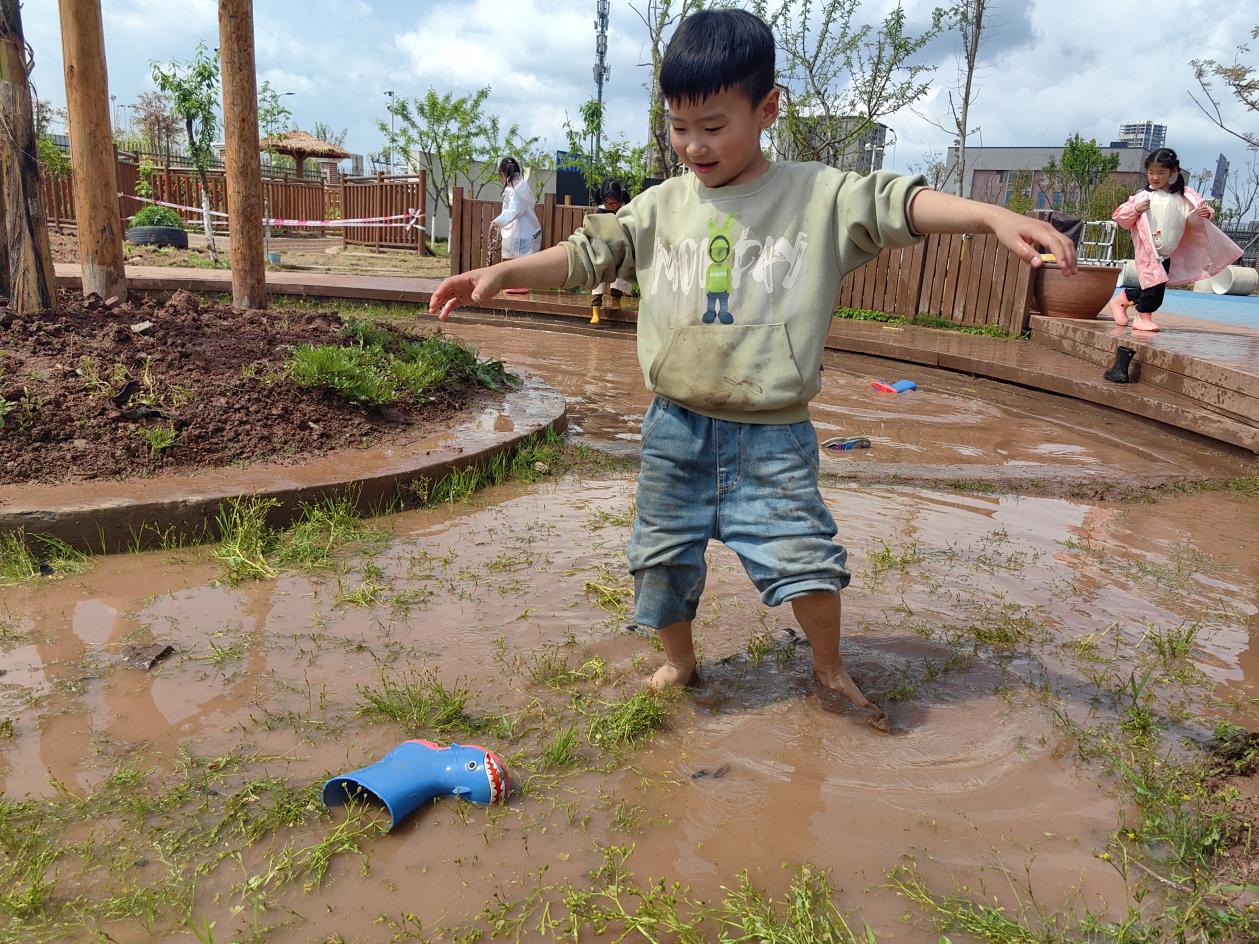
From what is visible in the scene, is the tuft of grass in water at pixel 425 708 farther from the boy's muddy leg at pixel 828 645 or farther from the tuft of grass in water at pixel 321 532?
the tuft of grass in water at pixel 321 532

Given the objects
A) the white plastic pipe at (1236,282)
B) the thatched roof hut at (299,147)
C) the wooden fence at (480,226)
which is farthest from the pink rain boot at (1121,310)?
the thatched roof hut at (299,147)

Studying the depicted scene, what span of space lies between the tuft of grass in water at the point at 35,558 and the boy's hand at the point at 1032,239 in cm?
292

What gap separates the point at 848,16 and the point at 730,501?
18.2m

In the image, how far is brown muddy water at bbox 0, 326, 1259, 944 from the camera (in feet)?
5.55

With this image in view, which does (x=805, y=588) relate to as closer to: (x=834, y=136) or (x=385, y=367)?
(x=385, y=367)

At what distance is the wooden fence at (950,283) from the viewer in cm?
1109

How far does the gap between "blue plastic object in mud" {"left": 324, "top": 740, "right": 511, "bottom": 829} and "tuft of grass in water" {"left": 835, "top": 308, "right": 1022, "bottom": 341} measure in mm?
10083

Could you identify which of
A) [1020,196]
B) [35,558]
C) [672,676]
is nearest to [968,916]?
[672,676]

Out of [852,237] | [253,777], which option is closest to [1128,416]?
[852,237]

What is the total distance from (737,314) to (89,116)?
4.83 meters

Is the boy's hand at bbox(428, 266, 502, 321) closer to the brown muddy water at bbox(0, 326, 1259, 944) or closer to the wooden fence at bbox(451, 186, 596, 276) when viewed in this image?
the brown muddy water at bbox(0, 326, 1259, 944)

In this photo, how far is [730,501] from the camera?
2.33 meters

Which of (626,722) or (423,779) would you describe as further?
(626,722)

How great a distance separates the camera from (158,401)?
4.09 metres
